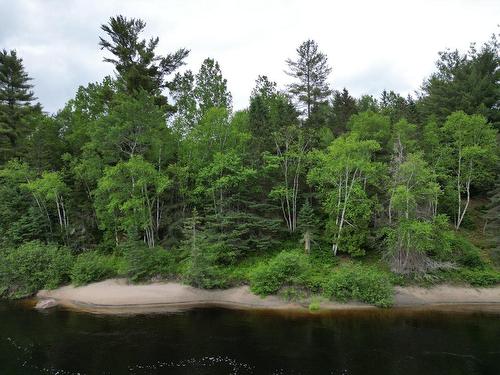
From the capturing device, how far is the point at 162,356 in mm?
17812

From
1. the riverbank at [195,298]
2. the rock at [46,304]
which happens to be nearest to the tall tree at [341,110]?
the riverbank at [195,298]

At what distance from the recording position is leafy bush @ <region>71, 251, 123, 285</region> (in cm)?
2966

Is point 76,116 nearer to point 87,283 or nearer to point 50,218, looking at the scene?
point 50,218

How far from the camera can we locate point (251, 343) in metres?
19.1

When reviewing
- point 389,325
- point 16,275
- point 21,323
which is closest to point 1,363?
point 21,323

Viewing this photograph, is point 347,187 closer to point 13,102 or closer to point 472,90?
point 472,90

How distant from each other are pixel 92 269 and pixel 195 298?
996 cm

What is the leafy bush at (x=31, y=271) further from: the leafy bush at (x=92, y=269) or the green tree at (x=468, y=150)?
the green tree at (x=468, y=150)

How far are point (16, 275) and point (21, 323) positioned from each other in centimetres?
873

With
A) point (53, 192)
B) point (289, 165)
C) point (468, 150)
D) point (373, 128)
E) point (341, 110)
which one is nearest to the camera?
point (468, 150)

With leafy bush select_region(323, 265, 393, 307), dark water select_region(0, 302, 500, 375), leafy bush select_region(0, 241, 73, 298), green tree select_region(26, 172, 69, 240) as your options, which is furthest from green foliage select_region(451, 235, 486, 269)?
green tree select_region(26, 172, 69, 240)

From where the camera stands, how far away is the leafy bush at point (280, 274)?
85.7 ft

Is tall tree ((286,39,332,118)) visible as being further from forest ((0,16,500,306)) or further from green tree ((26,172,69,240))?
green tree ((26,172,69,240))

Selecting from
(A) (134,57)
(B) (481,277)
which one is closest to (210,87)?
(A) (134,57)
